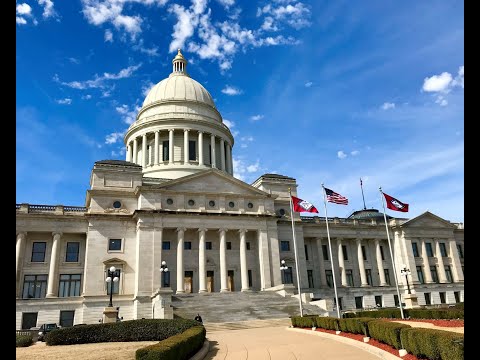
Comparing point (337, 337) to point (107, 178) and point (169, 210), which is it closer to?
point (169, 210)

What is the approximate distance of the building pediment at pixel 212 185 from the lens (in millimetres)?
49594

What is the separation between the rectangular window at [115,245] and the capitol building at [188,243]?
124 millimetres

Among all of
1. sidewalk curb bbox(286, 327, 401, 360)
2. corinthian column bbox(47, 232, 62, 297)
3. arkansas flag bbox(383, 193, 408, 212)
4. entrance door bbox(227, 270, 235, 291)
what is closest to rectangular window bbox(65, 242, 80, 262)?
corinthian column bbox(47, 232, 62, 297)

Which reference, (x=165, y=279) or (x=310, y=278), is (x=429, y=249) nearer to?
(x=310, y=278)

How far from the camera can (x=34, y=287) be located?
4378 centimetres

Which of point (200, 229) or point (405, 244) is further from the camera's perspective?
point (405, 244)

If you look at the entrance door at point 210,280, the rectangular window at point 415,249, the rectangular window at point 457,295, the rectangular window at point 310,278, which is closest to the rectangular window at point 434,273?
the rectangular window at point 457,295

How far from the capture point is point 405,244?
203ft

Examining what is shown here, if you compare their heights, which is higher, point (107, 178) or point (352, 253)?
point (107, 178)

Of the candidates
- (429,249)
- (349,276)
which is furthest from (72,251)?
(429,249)

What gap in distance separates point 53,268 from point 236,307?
22.3m

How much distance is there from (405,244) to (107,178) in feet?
157

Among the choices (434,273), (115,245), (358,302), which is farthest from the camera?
(434,273)
